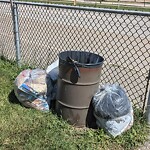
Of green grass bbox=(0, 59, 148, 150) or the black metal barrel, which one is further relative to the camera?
the black metal barrel

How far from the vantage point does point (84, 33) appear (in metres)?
9.38

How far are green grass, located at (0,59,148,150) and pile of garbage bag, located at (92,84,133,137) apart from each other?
0.11 metres

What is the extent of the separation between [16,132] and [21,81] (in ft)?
2.48

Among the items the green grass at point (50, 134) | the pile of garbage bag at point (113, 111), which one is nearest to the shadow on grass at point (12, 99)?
the green grass at point (50, 134)

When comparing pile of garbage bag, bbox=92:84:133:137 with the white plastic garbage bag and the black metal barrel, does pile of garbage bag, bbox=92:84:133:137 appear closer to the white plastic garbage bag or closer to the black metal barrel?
the black metal barrel

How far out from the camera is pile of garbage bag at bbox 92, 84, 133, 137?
3.19m

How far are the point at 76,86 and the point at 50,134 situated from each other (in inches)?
25.6

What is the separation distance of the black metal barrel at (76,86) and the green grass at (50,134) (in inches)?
6.2

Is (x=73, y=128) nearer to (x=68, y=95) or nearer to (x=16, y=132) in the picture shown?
(x=68, y=95)

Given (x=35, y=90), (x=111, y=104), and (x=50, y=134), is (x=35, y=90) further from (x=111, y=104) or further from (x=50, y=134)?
(x=111, y=104)

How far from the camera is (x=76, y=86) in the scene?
129 inches

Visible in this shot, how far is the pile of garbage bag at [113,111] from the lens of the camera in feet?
10.5

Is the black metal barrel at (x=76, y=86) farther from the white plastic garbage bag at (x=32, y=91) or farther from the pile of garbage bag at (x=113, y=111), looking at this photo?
the white plastic garbage bag at (x=32, y=91)

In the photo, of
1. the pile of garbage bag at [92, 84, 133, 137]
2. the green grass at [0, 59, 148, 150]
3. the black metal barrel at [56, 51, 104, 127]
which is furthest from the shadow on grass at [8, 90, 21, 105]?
the pile of garbage bag at [92, 84, 133, 137]
